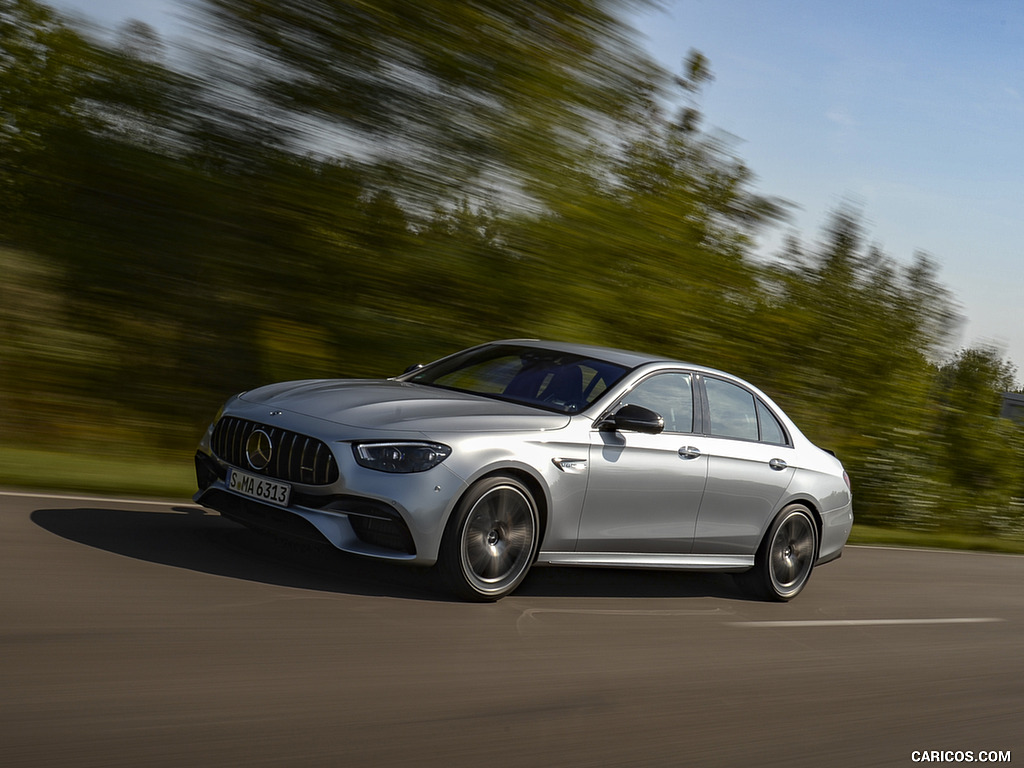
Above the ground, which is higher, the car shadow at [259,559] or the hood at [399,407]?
the hood at [399,407]

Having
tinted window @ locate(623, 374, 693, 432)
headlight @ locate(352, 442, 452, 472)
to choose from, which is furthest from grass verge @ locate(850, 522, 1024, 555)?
headlight @ locate(352, 442, 452, 472)

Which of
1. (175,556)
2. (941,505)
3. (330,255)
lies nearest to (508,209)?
(330,255)

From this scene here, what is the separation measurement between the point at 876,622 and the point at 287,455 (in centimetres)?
434

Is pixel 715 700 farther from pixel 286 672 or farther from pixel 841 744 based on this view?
pixel 286 672

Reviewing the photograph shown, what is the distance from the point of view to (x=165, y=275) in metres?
12.5

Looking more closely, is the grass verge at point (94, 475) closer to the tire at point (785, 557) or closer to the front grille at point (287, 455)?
the front grille at point (287, 455)

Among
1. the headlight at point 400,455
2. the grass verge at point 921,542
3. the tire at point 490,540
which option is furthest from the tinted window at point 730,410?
the grass verge at point 921,542

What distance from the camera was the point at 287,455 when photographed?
5.73 metres

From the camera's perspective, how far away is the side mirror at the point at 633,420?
21.2 feet

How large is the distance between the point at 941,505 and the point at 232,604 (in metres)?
17.3

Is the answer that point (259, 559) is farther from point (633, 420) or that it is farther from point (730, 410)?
point (730, 410)

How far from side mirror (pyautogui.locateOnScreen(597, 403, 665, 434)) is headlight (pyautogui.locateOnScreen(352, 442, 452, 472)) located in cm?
127

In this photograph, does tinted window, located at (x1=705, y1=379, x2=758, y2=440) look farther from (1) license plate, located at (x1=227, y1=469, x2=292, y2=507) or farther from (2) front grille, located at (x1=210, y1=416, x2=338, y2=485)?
(1) license plate, located at (x1=227, y1=469, x2=292, y2=507)
